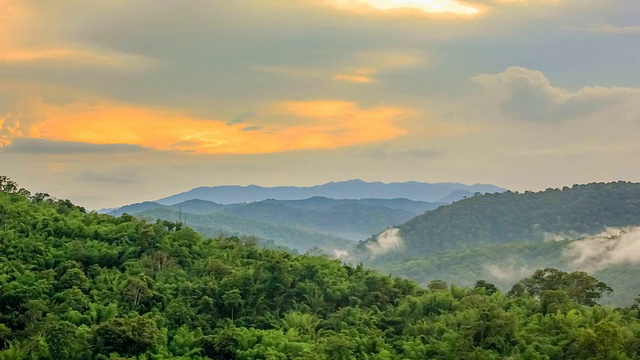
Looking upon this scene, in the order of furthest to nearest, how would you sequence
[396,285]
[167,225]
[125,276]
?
[167,225] < [396,285] < [125,276]

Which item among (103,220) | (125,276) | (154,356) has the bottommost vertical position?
(154,356)

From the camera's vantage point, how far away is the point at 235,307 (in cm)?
4422

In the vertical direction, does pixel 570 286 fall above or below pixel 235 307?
above

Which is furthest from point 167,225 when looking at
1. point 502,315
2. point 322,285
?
point 502,315

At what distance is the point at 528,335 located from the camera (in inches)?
1489

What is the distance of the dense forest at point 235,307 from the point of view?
35812mm

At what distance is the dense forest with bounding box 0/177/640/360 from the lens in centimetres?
3581

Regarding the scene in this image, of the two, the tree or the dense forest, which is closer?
the dense forest

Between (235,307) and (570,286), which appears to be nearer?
(235,307)

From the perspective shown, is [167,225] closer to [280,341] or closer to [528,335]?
[280,341]

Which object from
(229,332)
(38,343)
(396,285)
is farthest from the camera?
(396,285)

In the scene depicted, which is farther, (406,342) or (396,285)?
(396,285)

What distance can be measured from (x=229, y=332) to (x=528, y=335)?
51.3ft

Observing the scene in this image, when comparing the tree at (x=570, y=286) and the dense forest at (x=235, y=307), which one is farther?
the tree at (x=570, y=286)
